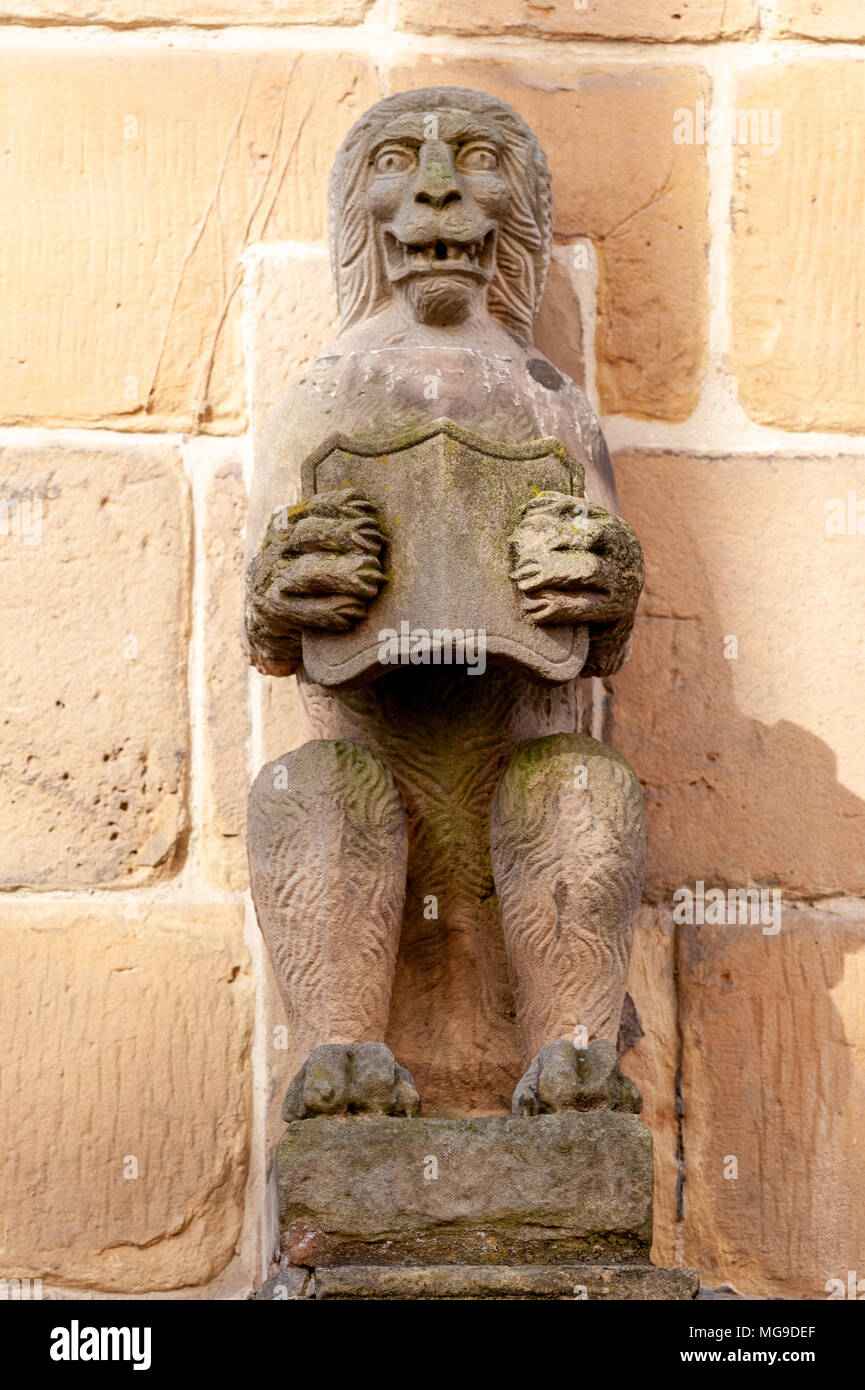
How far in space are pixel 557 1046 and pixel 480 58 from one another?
1.89 meters

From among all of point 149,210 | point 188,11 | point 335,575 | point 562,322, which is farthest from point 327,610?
point 188,11

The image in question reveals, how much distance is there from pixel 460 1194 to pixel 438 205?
1.47 metres

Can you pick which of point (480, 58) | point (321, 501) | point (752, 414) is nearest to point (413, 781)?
point (321, 501)

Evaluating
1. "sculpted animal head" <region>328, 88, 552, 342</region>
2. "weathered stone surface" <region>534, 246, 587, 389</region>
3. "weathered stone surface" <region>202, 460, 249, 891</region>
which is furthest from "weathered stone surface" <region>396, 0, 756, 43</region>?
"weathered stone surface" <region>202, 460, 249, 891</region>

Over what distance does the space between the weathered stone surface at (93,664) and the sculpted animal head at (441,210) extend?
53 centimetres

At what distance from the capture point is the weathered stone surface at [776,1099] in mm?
3811

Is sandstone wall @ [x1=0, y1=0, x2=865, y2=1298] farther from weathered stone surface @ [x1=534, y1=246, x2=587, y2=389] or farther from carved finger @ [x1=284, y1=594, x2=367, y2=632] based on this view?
carved finger @ [x1=284, y1=594, x2=367, y2=632]

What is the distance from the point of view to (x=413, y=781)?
3.60 m

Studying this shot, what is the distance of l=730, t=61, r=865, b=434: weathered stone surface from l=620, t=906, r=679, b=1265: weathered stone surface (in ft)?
3.03

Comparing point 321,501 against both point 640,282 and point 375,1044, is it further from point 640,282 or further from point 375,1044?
point 640,282

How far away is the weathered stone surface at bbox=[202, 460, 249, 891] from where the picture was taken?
401cm

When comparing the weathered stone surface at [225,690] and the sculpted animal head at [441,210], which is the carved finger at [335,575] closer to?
the sculpted animal head at [441,210]

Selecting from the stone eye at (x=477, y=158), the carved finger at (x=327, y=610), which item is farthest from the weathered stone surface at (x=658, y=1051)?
the stone eye at (x=477, y=158)

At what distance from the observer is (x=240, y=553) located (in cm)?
414
